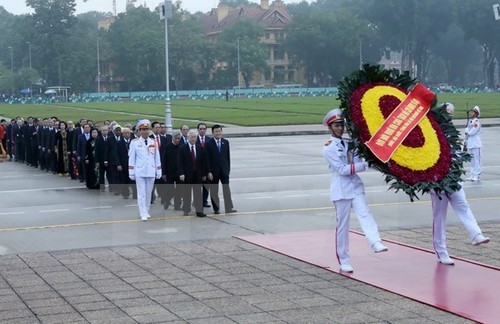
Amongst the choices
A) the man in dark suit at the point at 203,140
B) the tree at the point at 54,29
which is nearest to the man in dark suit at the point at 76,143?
the man in dark suit at the point at 203,140

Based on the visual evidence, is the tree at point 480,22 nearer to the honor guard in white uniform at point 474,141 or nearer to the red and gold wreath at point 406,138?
the honor guard in white uniform at point 474,141

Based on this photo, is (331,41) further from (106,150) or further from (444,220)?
(444,220)

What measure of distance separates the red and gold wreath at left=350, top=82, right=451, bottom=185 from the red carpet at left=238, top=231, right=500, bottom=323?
113 centimetres

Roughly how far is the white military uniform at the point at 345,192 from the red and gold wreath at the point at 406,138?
0.85 feet

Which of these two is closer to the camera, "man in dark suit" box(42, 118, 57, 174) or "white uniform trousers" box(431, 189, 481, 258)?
"white uniform trousers" box(431, 189, 481, 258)

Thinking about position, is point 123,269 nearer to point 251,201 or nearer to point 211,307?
point 211,307

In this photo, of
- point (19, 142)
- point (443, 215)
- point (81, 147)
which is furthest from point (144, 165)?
point (19, 142)

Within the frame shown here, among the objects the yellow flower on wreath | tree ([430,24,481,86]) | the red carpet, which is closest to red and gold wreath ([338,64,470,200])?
the yellow flower on wreath

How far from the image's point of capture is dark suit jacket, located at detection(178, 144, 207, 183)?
17.7 meters

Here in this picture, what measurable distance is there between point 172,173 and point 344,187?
7211 millimetres

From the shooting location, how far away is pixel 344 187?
11.6 m

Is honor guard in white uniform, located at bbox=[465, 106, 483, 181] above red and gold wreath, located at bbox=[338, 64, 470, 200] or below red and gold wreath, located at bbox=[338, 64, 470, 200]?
below

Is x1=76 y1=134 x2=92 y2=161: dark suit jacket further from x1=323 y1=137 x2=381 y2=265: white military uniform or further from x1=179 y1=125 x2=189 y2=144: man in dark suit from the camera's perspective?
x1=323 y1=137 x2=381 y2=265: white military uniform

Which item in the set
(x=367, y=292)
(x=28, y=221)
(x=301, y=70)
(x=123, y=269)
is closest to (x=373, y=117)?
(x=367, y=292)
